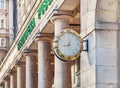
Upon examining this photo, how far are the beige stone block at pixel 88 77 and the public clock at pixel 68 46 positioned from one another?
804 millimetres

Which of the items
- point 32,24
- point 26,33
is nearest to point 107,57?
point 32,24

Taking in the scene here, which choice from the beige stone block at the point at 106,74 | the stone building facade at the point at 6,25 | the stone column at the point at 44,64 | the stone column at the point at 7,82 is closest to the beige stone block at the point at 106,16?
the beige stone block at the point at 106,74

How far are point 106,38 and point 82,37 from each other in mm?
1435

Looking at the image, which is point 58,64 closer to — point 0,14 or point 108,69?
point 108,69

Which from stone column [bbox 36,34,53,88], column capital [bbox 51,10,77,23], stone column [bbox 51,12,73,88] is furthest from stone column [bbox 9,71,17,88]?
column capital [bbox 51,10,77,23]

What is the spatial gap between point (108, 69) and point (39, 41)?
12.9m

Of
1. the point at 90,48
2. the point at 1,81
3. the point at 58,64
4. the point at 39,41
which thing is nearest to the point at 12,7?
the point at 1,81

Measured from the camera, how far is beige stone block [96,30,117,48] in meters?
20.1

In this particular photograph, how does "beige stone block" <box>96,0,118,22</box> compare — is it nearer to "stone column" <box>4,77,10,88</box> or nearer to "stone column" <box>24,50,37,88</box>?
"stone column" <box>24,50,37,88</box>

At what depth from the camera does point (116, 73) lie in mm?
19953

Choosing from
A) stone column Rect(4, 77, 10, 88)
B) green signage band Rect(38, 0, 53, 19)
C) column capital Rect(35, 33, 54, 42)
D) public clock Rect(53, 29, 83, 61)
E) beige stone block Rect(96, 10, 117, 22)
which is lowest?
stone column Rect(4, 77, 10, 88)

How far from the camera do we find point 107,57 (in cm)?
2000

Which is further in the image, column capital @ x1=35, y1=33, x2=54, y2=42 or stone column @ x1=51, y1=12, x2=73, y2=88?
column capital @ x1=35, y1=33, x2=54, y2=42

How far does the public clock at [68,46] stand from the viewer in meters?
20.5
